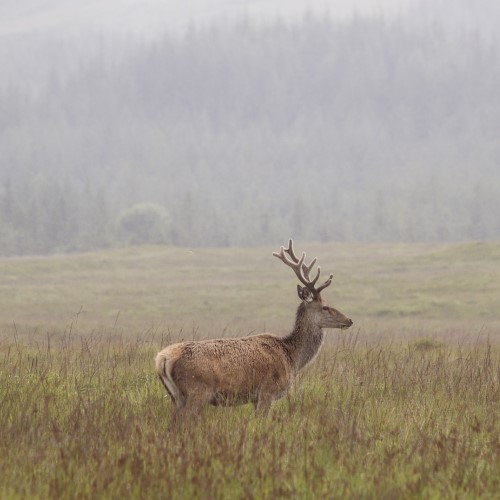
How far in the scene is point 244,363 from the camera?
8.07m

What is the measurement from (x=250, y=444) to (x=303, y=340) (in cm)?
292

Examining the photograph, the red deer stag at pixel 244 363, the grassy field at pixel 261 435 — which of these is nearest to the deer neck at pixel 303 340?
the red deer stag at pixel 244 363

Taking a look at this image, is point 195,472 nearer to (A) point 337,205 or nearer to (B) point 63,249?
(B) point 63,249

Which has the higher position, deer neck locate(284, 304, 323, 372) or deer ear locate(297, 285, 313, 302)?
deer ear locate(297, 285, 313, 302)

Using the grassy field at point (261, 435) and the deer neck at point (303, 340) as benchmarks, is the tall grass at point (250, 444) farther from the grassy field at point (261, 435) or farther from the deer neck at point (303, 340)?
the deer neck at point (303, 340)

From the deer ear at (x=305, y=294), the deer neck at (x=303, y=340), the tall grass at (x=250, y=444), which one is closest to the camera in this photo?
the tall grass at (x=250, y=444)

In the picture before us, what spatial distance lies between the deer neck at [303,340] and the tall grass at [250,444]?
33 centimetres

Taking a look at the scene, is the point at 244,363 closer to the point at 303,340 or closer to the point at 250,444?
the point at 303,340

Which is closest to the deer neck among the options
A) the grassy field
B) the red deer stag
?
the red deer stag

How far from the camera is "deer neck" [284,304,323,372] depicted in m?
9.06

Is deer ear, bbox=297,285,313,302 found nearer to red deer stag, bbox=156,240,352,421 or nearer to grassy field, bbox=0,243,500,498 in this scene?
red deer stag, bbox=156,240,352,421

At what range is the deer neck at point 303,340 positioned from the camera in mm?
9062

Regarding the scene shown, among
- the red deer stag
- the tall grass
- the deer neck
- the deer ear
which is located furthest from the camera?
the deer ear

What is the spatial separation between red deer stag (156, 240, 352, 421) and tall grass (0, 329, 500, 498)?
175mm
